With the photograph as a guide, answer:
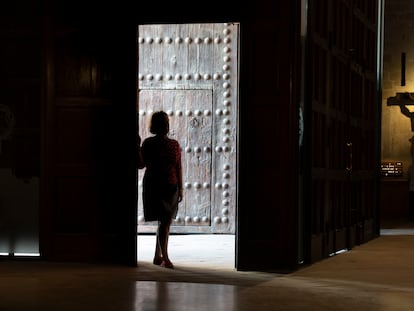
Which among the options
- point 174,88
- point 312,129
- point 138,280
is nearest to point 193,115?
point 174,88

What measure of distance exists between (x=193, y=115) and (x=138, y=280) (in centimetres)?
523

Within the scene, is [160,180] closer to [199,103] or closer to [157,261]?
[157,261]

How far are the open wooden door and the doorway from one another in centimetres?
363

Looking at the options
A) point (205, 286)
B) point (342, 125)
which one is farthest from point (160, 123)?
point (342, 125)

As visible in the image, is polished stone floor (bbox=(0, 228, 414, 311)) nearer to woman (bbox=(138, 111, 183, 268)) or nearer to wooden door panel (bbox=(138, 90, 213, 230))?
woman (bbox=(138, 111, 183, 268))

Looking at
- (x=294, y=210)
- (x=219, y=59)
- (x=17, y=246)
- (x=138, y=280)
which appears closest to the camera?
(x=138, y=280)

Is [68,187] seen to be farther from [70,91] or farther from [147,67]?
[147,67]

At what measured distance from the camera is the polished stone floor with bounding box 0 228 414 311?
6.73m

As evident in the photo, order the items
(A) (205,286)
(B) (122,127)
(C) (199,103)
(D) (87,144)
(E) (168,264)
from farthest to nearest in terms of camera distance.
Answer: (C) (199,103) < (D) (87,144) < (B) (122,127) < (E) (168,264) < (A) (205,286)

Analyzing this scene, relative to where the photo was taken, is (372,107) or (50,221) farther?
(372,107)

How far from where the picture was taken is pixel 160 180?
9.30 meters

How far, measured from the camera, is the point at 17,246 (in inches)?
375

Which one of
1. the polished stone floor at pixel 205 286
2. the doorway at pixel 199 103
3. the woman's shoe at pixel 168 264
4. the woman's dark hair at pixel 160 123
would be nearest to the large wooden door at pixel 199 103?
the doorway at pixel 199 103

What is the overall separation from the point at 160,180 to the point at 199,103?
12.4 feet
